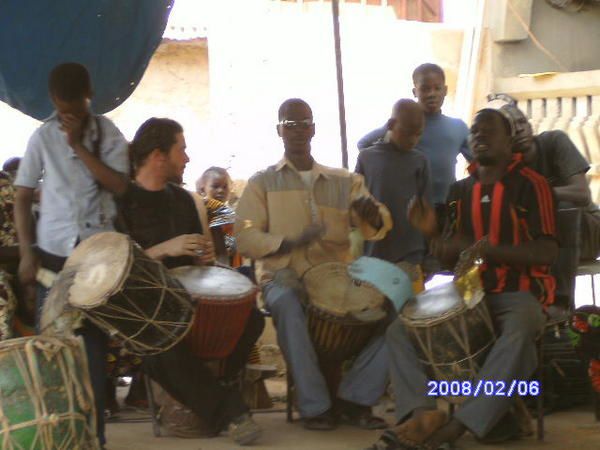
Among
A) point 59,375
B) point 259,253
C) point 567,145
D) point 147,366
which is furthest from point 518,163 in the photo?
point 59,375

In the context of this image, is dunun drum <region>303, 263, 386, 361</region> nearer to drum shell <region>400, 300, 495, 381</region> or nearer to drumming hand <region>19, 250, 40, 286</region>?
drum shell <region>400, 300, 495, 381</region>

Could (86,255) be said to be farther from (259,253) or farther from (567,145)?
(567,145)

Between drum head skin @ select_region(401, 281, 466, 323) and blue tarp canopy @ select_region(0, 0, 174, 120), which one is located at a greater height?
blue tarp canopy @ select_region(0, 0, 174, 120)

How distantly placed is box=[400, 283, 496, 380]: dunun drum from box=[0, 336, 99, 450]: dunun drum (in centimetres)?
151

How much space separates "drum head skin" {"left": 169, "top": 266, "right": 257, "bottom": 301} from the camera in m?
6.23

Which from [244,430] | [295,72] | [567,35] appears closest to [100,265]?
[244,430]

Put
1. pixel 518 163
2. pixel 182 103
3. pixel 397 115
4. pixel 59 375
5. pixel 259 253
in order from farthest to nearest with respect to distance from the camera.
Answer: pixel 182 103 → pixel 397 115 → pixel 259 253 → pixel 518 163 → pixel 59 375

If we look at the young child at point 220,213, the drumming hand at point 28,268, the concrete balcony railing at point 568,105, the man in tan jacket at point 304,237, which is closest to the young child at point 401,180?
the man in tan jacket at point 304,237

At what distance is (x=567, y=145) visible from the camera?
7086mm

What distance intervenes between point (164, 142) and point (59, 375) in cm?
165

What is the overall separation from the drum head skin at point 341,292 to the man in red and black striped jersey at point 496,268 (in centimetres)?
49

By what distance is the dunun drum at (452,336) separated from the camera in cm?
584

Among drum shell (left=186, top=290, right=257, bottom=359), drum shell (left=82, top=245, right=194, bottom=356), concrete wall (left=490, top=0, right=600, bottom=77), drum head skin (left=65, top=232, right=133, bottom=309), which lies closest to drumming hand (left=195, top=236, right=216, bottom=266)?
drum shell (left=186, top=290, right=257, bottom=359)
